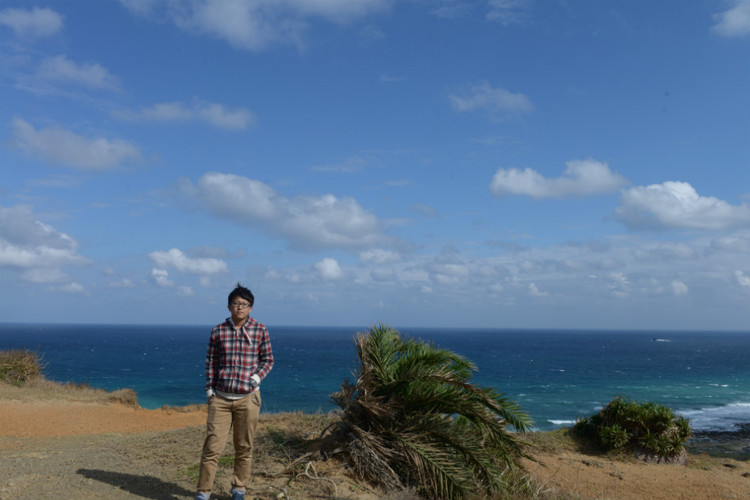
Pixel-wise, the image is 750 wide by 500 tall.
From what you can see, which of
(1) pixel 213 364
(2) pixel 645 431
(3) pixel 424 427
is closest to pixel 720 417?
(2) pixel 645 431

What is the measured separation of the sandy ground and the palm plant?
1.84 feet

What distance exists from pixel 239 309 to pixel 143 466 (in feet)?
10.7

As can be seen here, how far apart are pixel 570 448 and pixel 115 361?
56669 mm

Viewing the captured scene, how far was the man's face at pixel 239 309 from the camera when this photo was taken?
5605 mm

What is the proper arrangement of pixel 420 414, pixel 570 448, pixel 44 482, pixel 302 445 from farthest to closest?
pixel 570 448
pixel 302 445
pixel 420 414
pixel 44 482

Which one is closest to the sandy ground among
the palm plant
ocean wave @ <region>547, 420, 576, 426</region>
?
the palm plant

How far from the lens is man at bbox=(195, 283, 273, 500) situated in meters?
5.56

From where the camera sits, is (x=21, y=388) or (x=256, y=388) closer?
(x=256, y=388)

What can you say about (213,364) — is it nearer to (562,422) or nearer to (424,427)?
(424,427)

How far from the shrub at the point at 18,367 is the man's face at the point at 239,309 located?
50.7 feet

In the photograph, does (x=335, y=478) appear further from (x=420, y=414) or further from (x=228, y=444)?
(x=228, y=444)

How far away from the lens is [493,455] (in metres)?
7.42

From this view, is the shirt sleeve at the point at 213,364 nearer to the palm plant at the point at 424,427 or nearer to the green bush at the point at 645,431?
the palm plant at the point at 424,427

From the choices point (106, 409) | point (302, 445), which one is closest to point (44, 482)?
point (302, 445)
